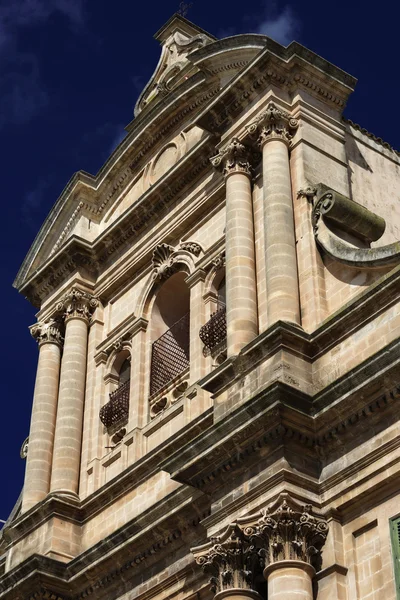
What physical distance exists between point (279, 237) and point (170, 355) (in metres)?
5.05

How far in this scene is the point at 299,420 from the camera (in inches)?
727

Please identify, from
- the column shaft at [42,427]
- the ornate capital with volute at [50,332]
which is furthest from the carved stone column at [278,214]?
the column shaft at [42,427]

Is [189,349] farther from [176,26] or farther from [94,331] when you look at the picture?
[176,26]

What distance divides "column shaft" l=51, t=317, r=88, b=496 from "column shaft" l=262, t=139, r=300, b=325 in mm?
6623

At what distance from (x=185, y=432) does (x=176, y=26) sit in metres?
13.1

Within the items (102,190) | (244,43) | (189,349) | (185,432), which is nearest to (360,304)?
(185,432)

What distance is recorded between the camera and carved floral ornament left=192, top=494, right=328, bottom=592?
57.5ft

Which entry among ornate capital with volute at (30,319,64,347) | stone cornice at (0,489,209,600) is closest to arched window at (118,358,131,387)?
ornate capital with volute at (30,319,64,347)

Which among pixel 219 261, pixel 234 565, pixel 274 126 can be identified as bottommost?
pixel 234 565

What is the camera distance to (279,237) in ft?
70.2

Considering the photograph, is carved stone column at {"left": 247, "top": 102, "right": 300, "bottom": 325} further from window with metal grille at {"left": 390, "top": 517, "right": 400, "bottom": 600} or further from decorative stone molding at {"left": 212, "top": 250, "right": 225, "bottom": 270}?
window with metal grille at {"left": 390, "top": 517, "right": 400, "bottom": 600}

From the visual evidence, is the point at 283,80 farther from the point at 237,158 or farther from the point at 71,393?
the point at 71,393

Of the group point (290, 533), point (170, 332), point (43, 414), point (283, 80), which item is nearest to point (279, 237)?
point (283, 80)

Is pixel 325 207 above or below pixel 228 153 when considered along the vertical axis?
below
